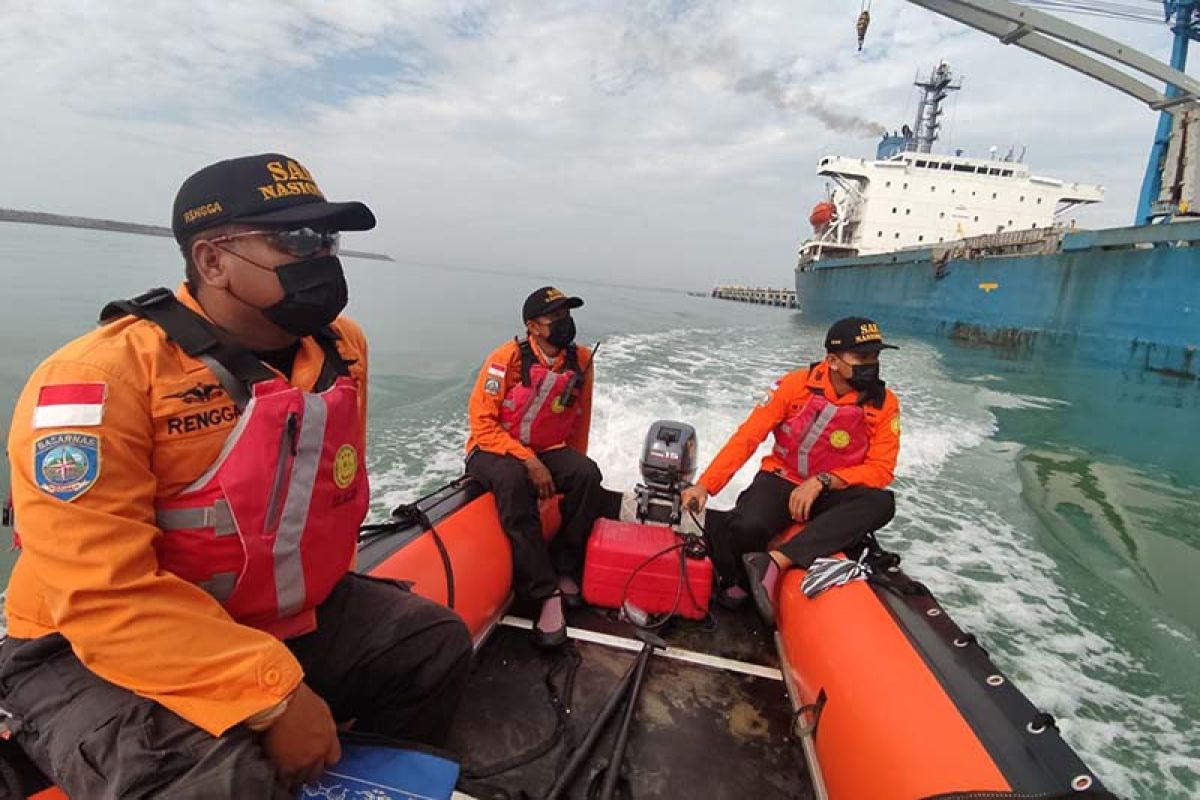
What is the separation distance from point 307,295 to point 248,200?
0.19 meters

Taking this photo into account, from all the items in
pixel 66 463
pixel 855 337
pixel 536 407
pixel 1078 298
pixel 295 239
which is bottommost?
pixel 536 407

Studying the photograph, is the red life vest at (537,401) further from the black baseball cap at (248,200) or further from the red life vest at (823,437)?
the black baseball cap at (248,200)

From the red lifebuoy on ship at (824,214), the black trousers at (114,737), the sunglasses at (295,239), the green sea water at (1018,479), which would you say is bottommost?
the green sea water at (1018,479)

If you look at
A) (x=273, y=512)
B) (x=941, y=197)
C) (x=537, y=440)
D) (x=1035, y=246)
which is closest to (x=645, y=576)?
(x=537, y=440)

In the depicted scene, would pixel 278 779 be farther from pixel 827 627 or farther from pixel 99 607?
pixel 827 627

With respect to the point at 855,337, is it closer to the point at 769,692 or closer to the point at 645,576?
the point at 645,576

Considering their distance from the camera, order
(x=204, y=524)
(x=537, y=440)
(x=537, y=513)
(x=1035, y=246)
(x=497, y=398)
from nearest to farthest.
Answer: (x=204, y=524)
(x=537, y=513)
(x=497, y=398)
(x=537, y=440)
(x=1035, y=246)

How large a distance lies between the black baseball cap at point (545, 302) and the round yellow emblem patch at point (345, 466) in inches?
66.6

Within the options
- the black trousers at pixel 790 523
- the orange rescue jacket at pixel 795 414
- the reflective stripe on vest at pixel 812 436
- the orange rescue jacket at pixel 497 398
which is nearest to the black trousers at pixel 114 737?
the orange rescue jacket at pixel 497 398

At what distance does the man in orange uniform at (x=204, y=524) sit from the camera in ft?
3.00

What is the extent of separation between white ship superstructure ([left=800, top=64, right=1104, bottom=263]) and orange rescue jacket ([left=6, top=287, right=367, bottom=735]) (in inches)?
1072

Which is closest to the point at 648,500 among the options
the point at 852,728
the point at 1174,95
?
the point at 852,728

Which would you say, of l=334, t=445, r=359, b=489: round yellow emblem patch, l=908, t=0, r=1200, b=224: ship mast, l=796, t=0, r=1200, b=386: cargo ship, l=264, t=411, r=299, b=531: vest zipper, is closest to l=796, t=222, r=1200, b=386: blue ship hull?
l=796, t=0, r=1200, b=386: cargo ship

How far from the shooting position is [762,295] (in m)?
67.0
